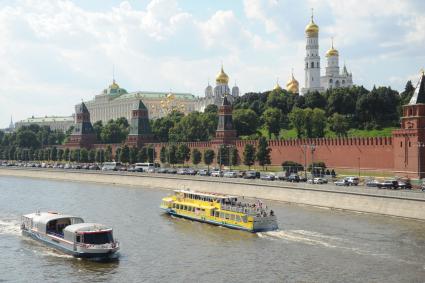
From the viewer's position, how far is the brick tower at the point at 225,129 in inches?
3912

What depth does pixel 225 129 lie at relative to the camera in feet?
329

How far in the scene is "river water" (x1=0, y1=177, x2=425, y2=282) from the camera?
32.9 m

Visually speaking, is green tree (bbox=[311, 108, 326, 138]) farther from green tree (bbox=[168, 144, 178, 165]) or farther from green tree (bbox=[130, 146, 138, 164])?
green tree (bbox=[130, 146, 138, 164])

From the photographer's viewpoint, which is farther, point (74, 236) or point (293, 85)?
point (293, 85)

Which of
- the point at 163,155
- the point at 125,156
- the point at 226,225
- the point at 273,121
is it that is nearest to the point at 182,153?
the point at 163,155

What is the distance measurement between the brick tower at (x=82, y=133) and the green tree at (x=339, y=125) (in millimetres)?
55216

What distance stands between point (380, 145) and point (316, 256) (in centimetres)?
3961

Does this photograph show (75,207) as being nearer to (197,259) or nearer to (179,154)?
(197,259)

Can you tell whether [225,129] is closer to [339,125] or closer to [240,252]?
[339,125]

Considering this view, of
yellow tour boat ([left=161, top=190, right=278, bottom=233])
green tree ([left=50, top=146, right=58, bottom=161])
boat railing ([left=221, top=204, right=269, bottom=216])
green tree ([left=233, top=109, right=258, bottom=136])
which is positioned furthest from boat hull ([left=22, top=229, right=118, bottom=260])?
green tree ([left=50, top=146, right=58, bottom=161])

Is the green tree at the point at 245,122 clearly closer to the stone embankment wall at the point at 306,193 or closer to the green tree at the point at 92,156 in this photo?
the green tree at the point at 92,156

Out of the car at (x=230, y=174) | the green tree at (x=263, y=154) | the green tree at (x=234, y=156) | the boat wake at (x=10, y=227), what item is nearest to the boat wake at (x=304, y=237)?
the boat wake at (x=10, y=227)

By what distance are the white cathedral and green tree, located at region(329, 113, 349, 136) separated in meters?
46.4

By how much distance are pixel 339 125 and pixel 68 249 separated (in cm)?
7046
